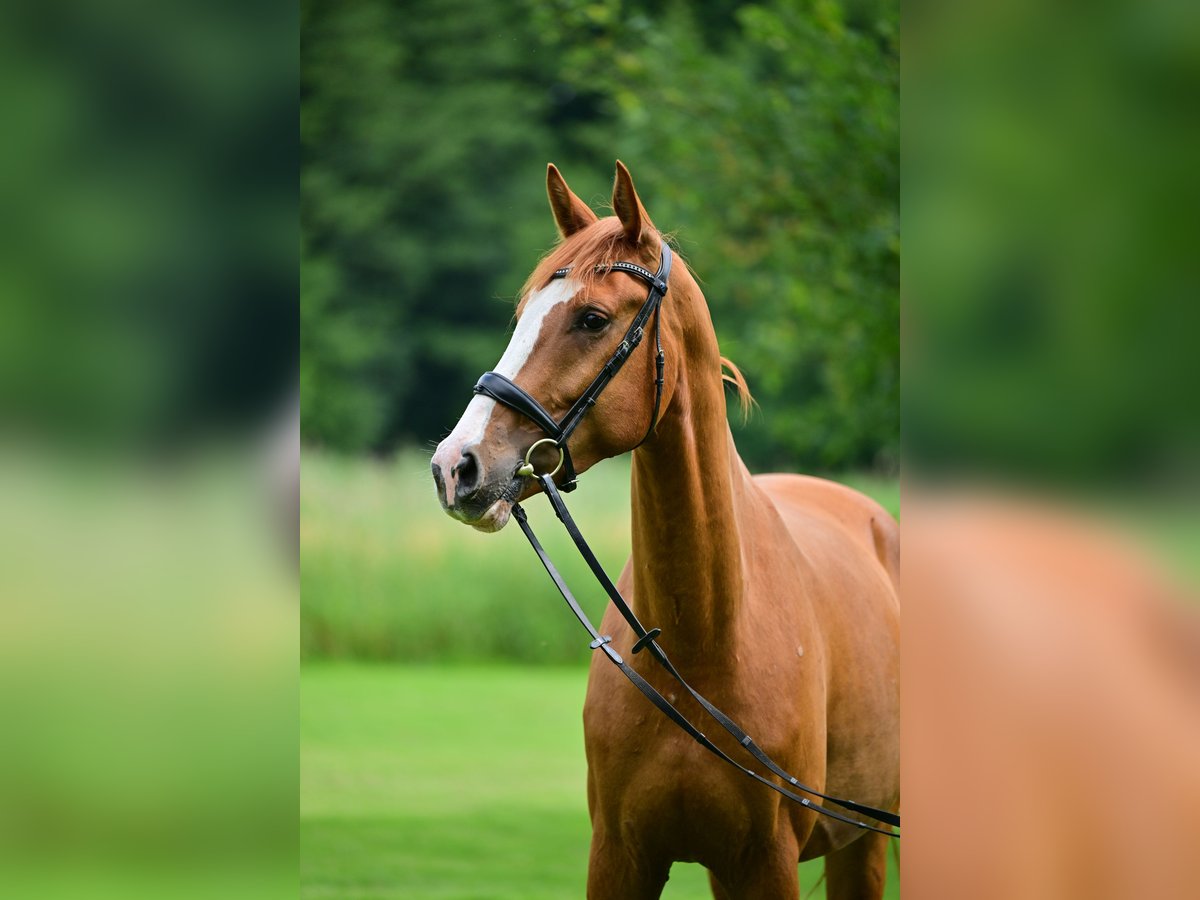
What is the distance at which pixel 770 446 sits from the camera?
16.8 m

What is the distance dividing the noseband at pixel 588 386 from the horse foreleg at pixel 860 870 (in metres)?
2.09

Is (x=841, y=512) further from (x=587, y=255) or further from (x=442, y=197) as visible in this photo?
(x=442, y=197)

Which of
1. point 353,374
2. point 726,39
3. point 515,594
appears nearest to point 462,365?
point 353,374

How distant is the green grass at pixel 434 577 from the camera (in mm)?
10414

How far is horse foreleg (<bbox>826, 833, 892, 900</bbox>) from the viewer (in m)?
4.01

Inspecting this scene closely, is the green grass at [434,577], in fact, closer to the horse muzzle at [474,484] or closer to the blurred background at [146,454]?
the horse muzzle at [474,484]

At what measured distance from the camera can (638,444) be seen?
2539 millimetres

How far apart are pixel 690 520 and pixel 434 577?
8.31m

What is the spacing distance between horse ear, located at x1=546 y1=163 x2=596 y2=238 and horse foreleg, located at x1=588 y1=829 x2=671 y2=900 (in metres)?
1.36

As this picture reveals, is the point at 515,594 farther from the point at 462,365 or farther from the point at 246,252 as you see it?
the point at 246,252

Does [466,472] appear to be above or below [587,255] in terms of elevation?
below

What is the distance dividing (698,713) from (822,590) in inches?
27.8

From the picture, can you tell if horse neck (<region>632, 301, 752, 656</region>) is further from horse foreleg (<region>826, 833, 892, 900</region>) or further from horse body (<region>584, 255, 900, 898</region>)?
horse foreleg (<region>826, 833, 892, 900</region>)

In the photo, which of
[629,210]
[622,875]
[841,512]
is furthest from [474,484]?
[841,512]
